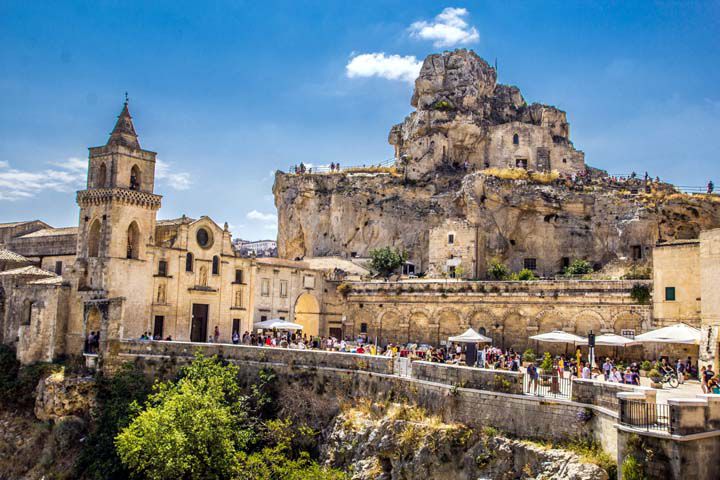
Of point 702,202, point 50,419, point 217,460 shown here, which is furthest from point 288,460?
point 702,202

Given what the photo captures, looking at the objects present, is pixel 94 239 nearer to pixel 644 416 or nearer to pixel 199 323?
pixel 199 323

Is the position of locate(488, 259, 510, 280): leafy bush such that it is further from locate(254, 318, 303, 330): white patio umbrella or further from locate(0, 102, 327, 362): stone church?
locate(0, 102, 327, 362): stone church

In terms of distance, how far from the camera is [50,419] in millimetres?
31672

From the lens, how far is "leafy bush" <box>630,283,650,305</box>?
34062 millimetres

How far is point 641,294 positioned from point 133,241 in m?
27.3

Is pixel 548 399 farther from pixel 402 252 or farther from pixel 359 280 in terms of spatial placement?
pixel 402 252

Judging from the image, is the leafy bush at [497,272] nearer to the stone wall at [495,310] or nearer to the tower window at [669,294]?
the stone wall at [495,310]

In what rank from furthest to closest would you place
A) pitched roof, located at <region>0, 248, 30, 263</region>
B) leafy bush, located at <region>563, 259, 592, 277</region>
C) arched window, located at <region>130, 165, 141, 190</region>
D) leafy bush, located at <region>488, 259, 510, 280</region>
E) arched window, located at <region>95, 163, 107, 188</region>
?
leafy bush, located at <region>563, 259, 592, 277</region>, leafy bush, located at <region>488, 259, 510, 280</region>, pitched roof, located at <region>0, 248, 30, 263</region>, arched window, located at <region>130, 165, 141, 190</region>, arched window, located at <region>95, 163, 107, 188</region>

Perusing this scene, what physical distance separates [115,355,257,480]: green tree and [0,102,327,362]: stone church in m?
7.77

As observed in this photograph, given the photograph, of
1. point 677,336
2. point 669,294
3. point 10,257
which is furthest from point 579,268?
point 10,257

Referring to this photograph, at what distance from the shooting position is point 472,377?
22062 millimetres

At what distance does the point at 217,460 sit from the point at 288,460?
271 centimetres

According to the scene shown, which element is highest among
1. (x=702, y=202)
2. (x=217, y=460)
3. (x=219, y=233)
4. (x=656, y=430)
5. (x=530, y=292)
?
(x=702, y=202)

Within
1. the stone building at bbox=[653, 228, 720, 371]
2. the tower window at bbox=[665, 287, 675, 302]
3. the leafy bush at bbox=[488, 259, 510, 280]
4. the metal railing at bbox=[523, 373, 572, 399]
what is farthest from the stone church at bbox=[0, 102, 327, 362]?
the tower window at bbox=[665, 287, 675, 302]
